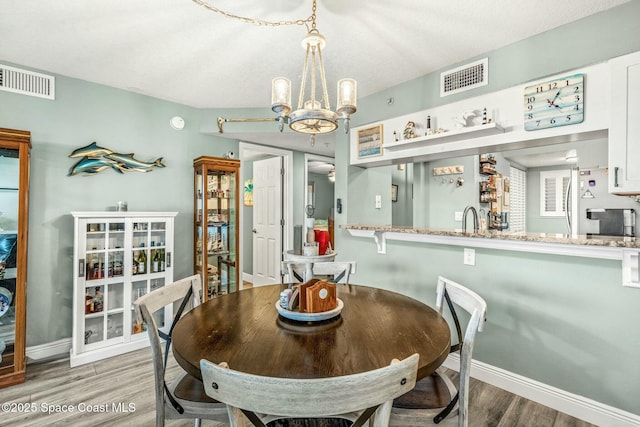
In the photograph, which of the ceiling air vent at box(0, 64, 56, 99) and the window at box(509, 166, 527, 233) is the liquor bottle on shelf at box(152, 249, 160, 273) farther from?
the window at box(509, 166, 527, 233)

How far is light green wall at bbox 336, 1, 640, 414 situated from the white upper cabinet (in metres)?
0.23

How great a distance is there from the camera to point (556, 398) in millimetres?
1982

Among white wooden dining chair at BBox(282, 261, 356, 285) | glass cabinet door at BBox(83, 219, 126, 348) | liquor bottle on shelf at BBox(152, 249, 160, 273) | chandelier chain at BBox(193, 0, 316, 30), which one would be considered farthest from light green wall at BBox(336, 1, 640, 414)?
glass cabinet door at BBox(83, 219, 126, 348)

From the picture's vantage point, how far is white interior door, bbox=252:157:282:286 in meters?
4.84

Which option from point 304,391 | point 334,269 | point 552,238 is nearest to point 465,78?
point 552,238

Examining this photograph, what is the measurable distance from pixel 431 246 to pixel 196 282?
1877 mm

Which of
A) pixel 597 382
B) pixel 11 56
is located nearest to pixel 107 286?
pixel 11 56

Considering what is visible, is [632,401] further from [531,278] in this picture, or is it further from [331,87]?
[331,87]

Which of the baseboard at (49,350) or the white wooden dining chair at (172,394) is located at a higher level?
the white wooden dining chair at (172,394)

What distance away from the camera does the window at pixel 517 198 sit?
6273mm

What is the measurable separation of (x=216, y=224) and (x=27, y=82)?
2.00m

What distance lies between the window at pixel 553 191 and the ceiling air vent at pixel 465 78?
5631mm

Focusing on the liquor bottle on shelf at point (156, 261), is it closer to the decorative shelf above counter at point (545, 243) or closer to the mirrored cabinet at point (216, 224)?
the mirrored cabinet at point (216, 224)

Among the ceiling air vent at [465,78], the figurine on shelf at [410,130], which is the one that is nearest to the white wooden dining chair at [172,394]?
the figurine on shelf at [410,130]
